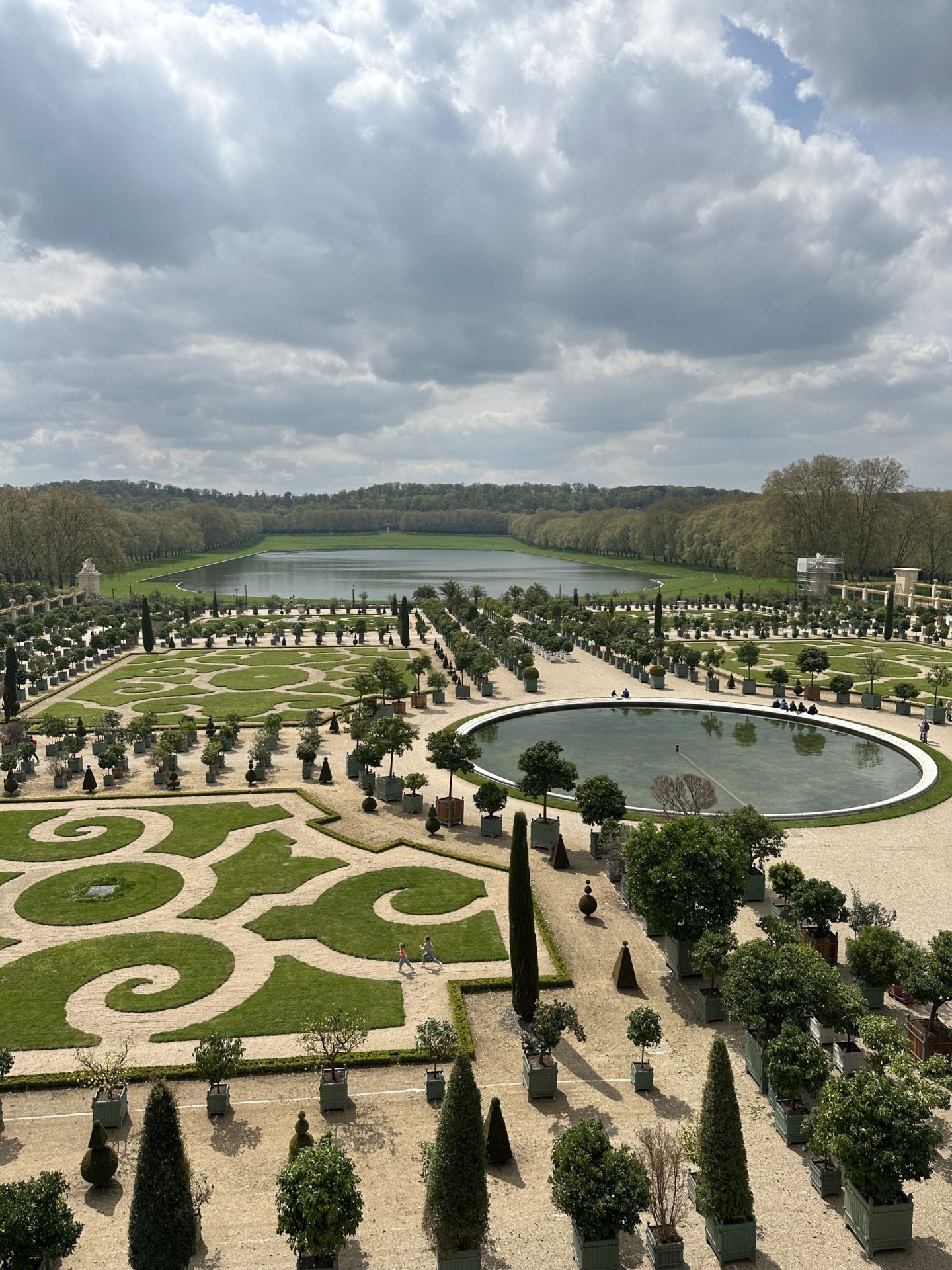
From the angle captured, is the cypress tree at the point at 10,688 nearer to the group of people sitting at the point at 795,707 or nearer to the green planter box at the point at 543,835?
the green planter box at the point at 543,835

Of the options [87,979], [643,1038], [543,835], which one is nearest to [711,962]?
[643,1038]

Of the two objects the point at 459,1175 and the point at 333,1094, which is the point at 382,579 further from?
the point at 459,1175

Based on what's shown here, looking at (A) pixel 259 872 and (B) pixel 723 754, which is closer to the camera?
(A) pixel 259 872

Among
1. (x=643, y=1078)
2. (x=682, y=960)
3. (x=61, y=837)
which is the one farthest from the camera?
(x=61, y=837)

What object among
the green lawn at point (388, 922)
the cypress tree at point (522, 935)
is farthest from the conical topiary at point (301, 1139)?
the green lawn at point (388, 922)

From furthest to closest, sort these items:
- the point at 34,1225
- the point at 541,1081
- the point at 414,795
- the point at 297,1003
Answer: the point at 414,795, the point at 297,1003, the point at 541,1081, the point at 34,1225

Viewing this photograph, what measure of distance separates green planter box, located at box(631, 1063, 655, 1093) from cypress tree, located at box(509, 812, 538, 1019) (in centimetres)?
289

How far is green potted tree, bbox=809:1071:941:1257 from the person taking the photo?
13094 mm

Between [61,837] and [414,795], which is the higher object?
[414,795]

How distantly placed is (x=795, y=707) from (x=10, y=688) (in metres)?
48.5

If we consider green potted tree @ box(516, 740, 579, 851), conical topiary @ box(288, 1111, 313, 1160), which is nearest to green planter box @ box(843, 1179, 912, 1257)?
conical topiary @ box(288, 1111, 313, 1160)

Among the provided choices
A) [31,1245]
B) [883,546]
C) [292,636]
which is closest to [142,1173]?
[31,1245]

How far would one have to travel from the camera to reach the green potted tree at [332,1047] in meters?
16.6

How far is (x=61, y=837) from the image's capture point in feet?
102
